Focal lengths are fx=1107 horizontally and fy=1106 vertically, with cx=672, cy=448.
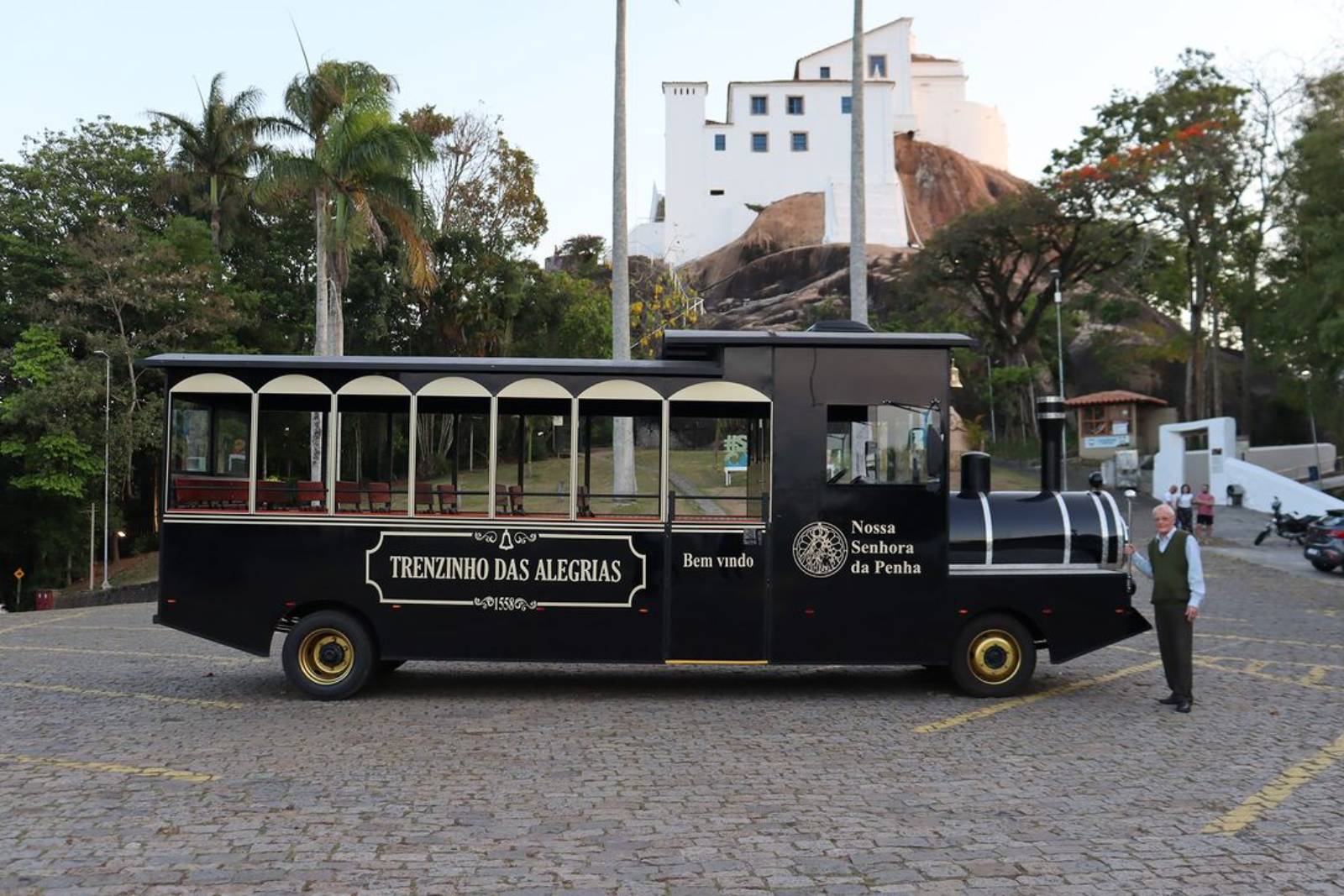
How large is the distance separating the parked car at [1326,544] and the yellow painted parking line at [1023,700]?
1256cm

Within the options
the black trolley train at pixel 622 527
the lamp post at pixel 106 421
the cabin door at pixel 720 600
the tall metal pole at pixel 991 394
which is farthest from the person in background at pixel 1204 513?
the lamp post at pixel 106 421

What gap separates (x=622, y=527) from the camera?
A: 957cm

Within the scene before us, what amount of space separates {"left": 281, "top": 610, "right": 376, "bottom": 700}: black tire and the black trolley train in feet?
0.06

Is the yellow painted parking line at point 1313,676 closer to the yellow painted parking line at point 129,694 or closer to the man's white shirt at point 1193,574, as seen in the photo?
the man's white shirt at point 1193,574

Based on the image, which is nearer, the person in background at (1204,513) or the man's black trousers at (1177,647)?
the man's black trousers at (1177,647)

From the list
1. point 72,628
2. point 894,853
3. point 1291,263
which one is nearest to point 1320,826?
point 894,853

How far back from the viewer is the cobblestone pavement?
5340 mm

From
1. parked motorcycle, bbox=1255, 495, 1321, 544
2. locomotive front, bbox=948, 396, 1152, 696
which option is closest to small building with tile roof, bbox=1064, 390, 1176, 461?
parked motorcycle, bbox=1255, 495, 1321, 544

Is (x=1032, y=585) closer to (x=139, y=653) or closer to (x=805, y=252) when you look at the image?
(x=139, y=653)

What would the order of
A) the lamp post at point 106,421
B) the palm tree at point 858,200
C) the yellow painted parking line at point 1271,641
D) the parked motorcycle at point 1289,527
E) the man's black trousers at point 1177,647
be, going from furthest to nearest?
the lamp post at point 106,421
the parked motorcycle at point 1289,527
the palm tree at point 858,200
the yellow painted parking line at point 1271,641
the man's black trousers at point 1177,647

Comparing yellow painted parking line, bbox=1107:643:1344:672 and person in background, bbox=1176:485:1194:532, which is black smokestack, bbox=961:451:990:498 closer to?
yellow painted parking line, bbox=1107:643:1344:672

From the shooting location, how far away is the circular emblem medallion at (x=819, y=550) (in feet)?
31.2

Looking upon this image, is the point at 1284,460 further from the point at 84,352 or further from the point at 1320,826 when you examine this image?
the point at 84,352

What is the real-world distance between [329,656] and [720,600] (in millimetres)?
3451
